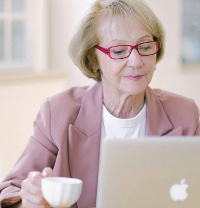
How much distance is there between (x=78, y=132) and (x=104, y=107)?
0.20 m

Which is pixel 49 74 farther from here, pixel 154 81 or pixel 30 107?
pixel 154 81

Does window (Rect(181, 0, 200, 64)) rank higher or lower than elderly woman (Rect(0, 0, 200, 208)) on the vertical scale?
higher

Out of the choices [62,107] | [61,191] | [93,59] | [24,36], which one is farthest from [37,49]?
[61,191]

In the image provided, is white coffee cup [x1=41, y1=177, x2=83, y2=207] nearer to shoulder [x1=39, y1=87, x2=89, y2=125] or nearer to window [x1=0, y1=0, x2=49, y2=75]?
shoulder [x1=39, y1=87, x2=89, y2=125]

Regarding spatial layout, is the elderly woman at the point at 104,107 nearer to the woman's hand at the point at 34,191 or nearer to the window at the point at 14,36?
the woman's hand at the point at 34,191

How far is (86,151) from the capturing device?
1420mm

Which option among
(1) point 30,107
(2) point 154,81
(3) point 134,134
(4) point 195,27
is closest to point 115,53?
(3) point 134,134

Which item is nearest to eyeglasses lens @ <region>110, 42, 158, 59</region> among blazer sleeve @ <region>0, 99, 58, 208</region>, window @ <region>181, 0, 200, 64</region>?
blazer sleeve @ <region>0, 99, 58, 208</region>

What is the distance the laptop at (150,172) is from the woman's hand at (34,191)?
0.20m

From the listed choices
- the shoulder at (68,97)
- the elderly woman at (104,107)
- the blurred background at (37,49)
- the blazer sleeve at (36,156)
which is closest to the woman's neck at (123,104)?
the elderly woman at (104,107)

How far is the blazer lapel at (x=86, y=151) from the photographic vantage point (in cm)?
138

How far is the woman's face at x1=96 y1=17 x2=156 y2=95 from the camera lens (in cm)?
141

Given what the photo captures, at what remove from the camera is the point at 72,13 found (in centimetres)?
395

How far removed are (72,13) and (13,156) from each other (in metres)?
2.42
